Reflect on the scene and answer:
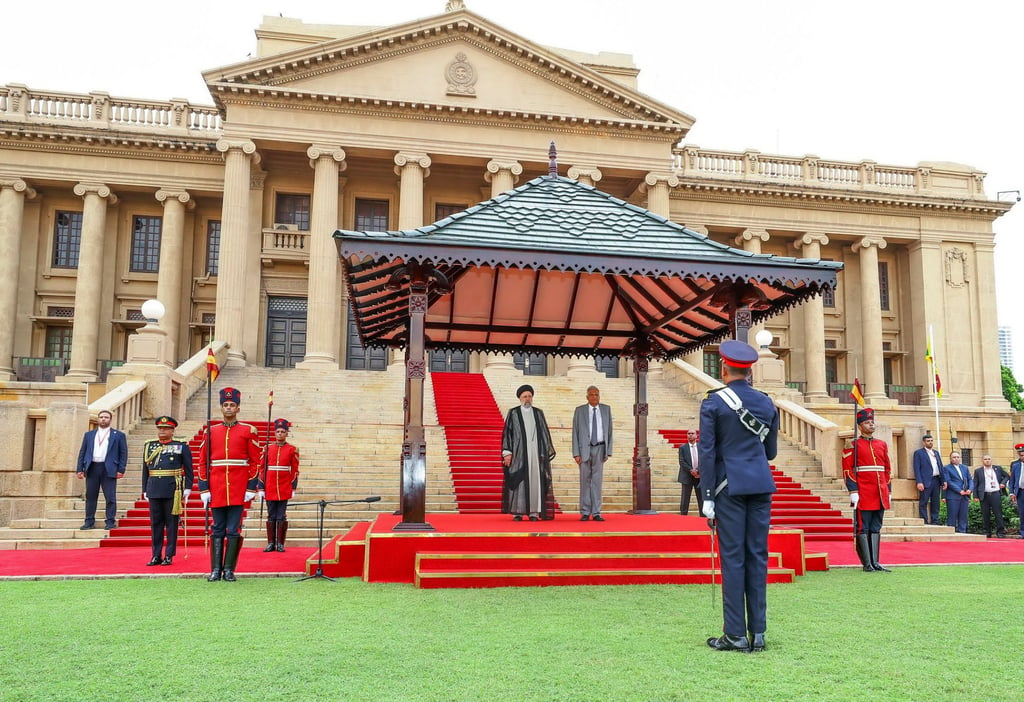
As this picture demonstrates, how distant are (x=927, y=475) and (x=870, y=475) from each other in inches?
270

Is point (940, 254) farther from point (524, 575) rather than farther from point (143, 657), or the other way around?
point (143, 657)

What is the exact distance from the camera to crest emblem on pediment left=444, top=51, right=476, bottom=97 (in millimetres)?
31609

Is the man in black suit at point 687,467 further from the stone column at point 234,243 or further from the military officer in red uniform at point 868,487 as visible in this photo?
the stone column at point 234,243

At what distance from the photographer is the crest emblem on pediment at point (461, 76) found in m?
31.6

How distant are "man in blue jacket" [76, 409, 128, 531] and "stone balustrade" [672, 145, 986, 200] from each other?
27.9 metres

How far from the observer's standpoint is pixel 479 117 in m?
31.3

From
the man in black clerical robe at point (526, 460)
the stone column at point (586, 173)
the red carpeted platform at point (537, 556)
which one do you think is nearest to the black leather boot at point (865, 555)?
the red carpeted platform at point (537, 556)

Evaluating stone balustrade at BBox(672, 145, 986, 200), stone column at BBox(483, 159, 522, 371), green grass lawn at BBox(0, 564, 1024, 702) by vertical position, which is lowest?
green grass lawn at BBox(0, 564, 1024, 702)

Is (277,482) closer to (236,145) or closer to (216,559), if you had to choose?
(216,559)

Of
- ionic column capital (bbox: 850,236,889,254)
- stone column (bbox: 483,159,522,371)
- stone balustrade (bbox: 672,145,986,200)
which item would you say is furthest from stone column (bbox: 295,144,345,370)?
ionic column capital (bbox: 850,236,889,254)

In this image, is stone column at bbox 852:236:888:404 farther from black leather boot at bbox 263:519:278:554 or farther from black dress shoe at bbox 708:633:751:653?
black dress shoe at bbox 708:633:751:653

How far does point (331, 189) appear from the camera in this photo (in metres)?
30.4

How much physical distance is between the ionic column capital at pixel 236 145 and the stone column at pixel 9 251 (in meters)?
8.74

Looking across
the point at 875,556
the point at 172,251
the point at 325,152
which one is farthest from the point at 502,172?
the point at 875,556
